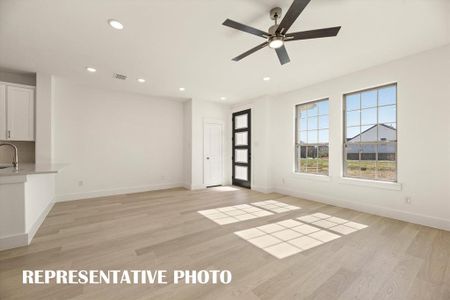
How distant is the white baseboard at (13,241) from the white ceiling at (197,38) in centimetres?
264

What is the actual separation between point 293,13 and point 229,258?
102 inches

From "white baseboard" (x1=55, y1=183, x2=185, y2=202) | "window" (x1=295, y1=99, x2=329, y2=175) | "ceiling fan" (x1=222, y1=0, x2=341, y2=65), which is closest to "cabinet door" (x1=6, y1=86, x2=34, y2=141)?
"white baseboard" (x1=55, y1=183, x2=185, y2=202)

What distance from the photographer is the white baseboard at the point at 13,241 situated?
2209 mm

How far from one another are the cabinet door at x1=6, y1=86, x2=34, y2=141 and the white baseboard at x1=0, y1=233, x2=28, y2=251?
Result: 245cm

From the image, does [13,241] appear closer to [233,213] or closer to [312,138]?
[233,213]

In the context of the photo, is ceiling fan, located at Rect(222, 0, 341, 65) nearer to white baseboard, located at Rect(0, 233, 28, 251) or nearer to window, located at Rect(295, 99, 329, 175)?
window, located at Rect(295, 99, 329, 175)

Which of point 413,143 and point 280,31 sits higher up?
point 280,31

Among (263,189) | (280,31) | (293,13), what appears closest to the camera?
(293,13)

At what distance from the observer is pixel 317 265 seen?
1957 mm

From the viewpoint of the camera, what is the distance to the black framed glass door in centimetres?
599

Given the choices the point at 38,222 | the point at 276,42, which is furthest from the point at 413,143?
the point at 38,222

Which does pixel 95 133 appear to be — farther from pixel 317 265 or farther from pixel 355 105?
pixel 355 105

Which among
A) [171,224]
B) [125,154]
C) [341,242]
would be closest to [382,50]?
[341,242]

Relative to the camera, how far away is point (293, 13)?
69.9 inches
